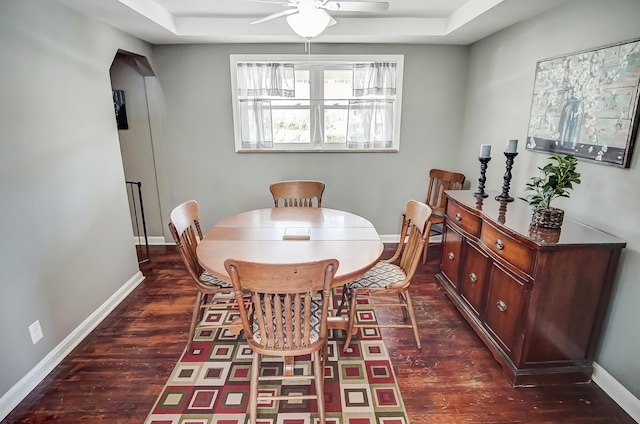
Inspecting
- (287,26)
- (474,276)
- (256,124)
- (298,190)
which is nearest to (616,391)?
(474,276)

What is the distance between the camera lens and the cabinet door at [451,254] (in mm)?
2749

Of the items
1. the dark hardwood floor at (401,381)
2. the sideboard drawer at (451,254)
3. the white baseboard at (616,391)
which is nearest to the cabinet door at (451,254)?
the sideboard drawer at (451,254)

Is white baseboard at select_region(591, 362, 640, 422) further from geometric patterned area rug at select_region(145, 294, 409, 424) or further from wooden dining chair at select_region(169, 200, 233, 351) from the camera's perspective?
wooden dining chair at select_region(169, 200, 233, 351)

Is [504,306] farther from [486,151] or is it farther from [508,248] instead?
[486,151]

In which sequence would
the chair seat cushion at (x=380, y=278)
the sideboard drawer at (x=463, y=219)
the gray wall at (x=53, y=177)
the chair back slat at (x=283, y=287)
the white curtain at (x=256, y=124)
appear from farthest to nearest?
the white curtain at (x=256, y=124)
the sideboard drawer at (x=463, y=219)
the chair seat cushion at (x=380, y=278)
the gray wall at (x=53, y=177)
the chair back slat at (x=283, y=287)

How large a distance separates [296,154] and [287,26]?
4.32 feet

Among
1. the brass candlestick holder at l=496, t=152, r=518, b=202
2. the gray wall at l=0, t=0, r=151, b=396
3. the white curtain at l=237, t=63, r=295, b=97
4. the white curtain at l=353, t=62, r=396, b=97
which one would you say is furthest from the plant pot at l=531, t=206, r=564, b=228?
the gray wall at l=0, t=0, r=151, b=396

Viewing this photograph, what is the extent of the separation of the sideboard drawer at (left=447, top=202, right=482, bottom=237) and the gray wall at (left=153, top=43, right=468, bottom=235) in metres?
1.28

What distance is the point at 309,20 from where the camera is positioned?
200cm

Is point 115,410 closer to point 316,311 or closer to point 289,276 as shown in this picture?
point 316,311

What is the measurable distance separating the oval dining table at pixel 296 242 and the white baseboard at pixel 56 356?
117cm

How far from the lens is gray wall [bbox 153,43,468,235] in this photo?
3.71 metres

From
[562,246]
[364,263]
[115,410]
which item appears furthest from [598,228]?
[115,410]

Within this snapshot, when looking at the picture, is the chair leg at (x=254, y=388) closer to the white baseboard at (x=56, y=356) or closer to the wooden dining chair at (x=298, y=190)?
the white baseboard at (x=56, y=356)
